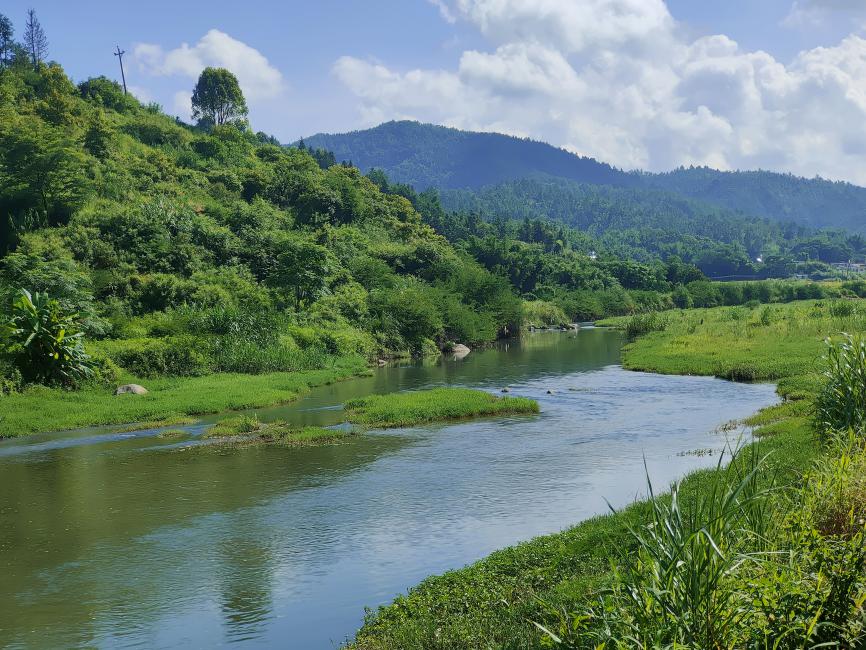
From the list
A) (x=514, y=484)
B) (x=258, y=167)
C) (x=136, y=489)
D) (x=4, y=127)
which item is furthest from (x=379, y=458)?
(x=258, y=167)

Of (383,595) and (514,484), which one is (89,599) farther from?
(514,484)

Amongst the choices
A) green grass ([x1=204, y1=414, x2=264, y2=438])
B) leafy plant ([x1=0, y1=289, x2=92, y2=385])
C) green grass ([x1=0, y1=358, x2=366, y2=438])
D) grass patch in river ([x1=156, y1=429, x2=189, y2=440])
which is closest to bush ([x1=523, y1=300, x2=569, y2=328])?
green grass ([x1=0, y1=358, x2=366, y2=438])

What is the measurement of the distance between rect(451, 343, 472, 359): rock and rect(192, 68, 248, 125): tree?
70365mm

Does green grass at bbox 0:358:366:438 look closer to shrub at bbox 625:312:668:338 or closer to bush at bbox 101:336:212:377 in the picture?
bush at bbox 101:336:212:377

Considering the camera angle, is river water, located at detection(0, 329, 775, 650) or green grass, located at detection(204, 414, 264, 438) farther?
green grass, located at detection(204, 414, 264, 438)

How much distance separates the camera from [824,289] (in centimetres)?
12050

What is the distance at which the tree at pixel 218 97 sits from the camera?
117m

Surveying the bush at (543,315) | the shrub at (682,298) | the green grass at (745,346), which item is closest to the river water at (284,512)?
the green grass at (745,346)

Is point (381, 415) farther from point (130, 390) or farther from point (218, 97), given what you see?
point (218, 97)

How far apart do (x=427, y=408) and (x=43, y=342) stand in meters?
19.1

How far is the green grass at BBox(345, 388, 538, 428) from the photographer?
112ft

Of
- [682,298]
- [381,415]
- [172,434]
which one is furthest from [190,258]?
[682,298]

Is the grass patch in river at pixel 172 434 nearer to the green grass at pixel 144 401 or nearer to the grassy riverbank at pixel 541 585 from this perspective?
the green grass at pixel 144 401

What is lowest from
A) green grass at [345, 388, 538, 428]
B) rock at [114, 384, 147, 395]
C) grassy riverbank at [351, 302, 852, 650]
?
grassy riverbank at [351, 302, 852, 650]
